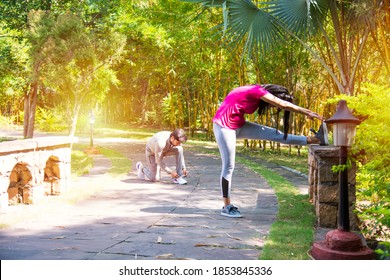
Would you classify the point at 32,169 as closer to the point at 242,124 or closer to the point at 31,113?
the point at 242,124

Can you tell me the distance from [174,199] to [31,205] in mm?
1806

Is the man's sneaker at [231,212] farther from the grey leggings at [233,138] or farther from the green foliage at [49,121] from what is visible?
the green foliage at [49,121]

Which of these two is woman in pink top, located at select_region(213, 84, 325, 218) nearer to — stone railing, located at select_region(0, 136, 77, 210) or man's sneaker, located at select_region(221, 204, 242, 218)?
man's sneaker, located at select_region(221, 204, 242, 218)

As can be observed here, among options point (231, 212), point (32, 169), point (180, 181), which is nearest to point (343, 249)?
point (231, 212)

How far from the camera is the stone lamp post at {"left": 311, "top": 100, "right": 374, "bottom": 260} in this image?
3308 millimetres

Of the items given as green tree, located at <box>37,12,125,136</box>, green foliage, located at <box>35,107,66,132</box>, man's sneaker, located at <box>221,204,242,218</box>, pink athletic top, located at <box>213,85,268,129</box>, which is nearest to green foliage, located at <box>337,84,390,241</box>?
pink athletic top, located at <box>213,85,268,129</box>

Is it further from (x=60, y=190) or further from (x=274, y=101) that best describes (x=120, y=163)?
(x=274, y=101)

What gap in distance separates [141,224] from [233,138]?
129 centimetres

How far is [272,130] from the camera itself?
15.5 ft

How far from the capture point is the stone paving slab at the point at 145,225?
3.48 meters

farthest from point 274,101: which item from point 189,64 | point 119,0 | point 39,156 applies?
point 189,64

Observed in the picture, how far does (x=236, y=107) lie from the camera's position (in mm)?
4633

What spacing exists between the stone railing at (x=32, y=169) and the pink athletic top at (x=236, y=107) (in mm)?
2366

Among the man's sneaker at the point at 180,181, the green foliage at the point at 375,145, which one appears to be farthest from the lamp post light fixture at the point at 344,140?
the man's sneaker at the point at 180,181
